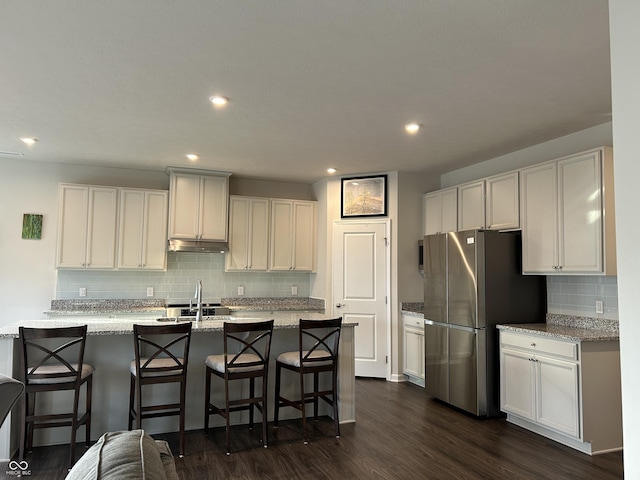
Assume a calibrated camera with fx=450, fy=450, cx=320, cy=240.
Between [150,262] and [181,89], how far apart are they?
3.09 m

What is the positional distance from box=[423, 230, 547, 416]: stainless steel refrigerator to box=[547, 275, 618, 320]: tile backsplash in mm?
122

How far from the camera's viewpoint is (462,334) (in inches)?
179

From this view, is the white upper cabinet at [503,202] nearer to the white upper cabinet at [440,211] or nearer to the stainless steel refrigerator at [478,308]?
the stainless steel refrigerator at [478,308]

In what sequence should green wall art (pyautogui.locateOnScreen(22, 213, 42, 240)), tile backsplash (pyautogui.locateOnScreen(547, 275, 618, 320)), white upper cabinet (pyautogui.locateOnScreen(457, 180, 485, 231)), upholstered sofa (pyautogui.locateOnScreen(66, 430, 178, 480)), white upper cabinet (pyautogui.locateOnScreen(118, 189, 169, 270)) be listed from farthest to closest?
white upper cabinet (pyautogui.locateOnScreen(118, 189, 169, 270)), green wall art (pyautogui.locateOnScreen(22, 213, 42, 240)), white upper cabinet (pyautogui.locateOnScreen(457, 180, 485, 231)), tile backsplash (pyautogui.locateOnScreen(547, 275, 618, 320)), upholstered sofa (pyautogui.locateOnScreen(66, 430, 178, 480))

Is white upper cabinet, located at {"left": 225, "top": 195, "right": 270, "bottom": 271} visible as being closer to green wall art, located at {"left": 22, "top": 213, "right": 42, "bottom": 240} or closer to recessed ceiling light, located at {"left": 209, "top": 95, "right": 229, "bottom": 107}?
green wall art, located at {"left": 22, "top": 213, "right": 42, "bottom": 240}

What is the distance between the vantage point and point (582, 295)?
420 centimetres

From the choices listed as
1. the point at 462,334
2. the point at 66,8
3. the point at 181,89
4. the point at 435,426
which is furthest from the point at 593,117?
the point at 66,8

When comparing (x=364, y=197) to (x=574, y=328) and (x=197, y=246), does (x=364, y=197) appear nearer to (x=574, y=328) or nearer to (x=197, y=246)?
(x=197, y=246)

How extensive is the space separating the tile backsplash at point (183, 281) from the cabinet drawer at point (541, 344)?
3337mm

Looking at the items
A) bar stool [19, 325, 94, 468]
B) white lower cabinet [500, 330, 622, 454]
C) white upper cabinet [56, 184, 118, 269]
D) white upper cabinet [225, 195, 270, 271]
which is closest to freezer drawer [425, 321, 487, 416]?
white lower cabinet [500, 330, 622, 454]

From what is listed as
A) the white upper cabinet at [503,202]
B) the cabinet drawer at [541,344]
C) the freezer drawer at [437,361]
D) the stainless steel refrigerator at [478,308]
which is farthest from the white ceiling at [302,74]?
the freezer drawer at [437,361]

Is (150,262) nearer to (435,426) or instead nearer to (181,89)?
(181,89)

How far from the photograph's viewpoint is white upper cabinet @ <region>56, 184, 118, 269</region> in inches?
216

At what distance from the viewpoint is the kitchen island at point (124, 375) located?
3330 millimetres
